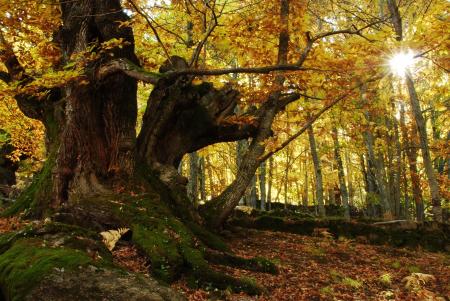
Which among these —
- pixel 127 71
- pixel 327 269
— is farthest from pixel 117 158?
pixel 327 269

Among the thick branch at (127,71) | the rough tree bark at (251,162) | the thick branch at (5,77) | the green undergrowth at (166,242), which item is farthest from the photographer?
the thick branch at (5,77)

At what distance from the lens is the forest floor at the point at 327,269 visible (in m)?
6.91

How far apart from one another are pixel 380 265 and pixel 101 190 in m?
7.57

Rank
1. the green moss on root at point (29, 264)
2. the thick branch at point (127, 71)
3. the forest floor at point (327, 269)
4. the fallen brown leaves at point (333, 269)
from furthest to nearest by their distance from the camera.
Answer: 1. the thick branch at point (127, 71)
2. the fallen brown leaves at point (333, 269)
3. the forest floor at point (327, 269)
4. the green moss on root at point (29, 264)

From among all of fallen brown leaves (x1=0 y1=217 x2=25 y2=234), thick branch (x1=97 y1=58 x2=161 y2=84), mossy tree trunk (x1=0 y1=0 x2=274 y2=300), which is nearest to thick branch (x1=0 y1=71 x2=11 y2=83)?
mossy tree trunk (x1=0 y1=0 x2=274 y2=300)

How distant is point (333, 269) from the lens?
9.10 metres

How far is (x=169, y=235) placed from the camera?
7453 mm

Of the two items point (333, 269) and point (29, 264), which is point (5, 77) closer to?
point (29, 264)

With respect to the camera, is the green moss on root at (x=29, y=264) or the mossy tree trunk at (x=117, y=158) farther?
the mossy tree trunk at (x=117, y=158)

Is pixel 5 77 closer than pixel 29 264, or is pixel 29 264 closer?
pixel 29 264

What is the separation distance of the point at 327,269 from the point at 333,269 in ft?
0.47

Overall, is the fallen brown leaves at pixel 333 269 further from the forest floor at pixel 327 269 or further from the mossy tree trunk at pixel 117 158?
the mossy tree trunk at pixel 117 158

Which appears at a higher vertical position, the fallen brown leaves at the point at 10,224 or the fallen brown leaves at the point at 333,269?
the fallen brown leaves at the point at 10,224

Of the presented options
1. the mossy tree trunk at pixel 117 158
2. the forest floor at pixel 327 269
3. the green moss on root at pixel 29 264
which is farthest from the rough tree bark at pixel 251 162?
the green moss on root at pixel 29 264
